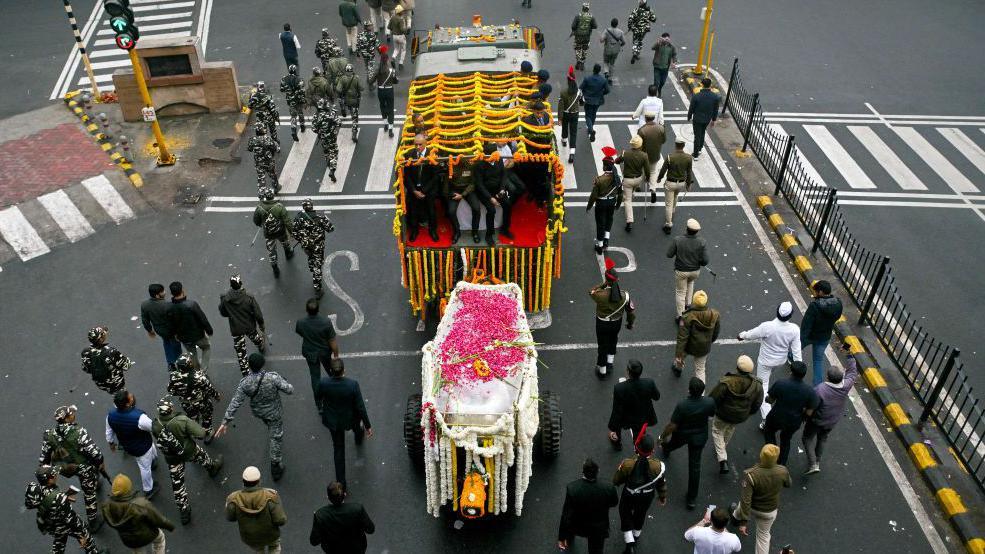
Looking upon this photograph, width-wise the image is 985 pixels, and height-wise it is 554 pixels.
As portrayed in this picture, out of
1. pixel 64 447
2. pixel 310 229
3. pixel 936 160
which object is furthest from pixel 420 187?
pixel 936 160

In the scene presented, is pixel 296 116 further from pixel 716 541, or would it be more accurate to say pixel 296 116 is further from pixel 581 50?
pixel 716 541

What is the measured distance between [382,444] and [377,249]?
16.8 feet

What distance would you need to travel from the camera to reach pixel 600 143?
62.0ft

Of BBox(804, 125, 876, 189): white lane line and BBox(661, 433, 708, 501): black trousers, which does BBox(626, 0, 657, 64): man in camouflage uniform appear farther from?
BBox(661, 433, 708, 501): black trousers

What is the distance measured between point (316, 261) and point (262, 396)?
398cm

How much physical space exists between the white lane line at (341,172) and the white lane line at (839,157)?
10621 mm

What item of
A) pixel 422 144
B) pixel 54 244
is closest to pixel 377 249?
pixel 422 144

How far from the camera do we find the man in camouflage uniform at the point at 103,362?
35.2 ft

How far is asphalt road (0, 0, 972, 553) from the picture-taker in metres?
9.98

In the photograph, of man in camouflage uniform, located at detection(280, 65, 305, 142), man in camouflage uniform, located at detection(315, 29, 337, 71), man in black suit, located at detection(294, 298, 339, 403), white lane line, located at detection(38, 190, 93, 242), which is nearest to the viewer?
man in black suit, located at detection(294, 298, 339, 403)

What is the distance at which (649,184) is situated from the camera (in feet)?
53.6

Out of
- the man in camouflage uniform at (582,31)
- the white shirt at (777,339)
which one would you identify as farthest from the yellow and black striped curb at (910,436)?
the man in camouflage uniform at (582,31)

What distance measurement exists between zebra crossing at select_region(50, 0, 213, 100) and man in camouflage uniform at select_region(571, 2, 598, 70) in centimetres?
1139

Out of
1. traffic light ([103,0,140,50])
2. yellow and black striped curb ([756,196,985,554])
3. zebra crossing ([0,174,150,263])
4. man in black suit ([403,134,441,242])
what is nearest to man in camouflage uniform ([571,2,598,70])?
yellow and black striped curb ([756,196,985,554])
